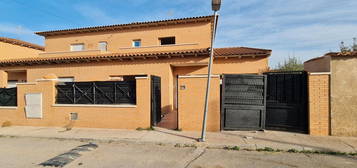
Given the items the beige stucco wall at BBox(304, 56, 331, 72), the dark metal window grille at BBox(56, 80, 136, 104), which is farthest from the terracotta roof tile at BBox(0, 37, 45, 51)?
the beige stucco wall at BBox(304, 56, 331, 72)

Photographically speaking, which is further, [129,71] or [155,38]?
[155,38]

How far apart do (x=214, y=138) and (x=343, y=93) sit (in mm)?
4679

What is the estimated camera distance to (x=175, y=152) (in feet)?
15.6

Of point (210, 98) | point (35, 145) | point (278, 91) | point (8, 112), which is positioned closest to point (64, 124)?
point (35, 145)

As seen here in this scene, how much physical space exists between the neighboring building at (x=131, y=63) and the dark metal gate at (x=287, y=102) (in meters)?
2.13

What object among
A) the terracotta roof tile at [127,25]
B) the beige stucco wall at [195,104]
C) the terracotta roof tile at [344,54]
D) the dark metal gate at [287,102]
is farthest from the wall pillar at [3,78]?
the terracotta roof tile at [344,54]

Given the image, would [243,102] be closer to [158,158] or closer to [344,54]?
[344,54]

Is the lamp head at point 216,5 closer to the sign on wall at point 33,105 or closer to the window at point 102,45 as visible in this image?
the sign on wall at point 33,105

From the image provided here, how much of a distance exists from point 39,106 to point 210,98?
7.82 metres

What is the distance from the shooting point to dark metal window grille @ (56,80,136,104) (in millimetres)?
7148

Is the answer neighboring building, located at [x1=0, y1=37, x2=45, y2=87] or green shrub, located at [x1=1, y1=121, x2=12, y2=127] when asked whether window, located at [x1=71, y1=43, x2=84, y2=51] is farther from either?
green shrub, located at [x1=1, y1=121, x2=12, y2=127]

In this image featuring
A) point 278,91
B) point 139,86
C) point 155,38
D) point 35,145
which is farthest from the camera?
point 155,38

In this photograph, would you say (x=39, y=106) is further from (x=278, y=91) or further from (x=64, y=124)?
(x=278, y=91)

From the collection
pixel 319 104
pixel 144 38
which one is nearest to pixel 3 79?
pixel 144 38
